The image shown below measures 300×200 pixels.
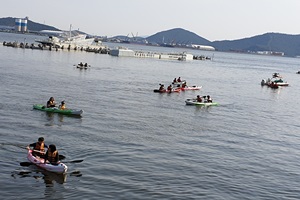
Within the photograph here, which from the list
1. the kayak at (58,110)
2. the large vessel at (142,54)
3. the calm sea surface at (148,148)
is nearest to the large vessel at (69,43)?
the large vessel at (142,54)

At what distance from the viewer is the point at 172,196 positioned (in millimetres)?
23094

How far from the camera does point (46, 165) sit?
82.6 ft

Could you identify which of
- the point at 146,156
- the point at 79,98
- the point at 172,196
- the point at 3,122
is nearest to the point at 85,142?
the point at 146,156

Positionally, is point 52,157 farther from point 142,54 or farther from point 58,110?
point 142,54

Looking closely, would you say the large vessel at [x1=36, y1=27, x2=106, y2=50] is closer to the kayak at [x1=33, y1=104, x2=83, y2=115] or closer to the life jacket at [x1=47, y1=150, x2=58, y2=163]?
the kayak at [x1=33, y1=104, x2=83, y2=115]

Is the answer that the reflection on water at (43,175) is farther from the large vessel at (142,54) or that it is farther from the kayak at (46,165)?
the large vessel at (142,54)

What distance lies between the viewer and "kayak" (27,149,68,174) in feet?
80.7

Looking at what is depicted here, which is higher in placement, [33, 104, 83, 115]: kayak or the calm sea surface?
[33, 104, 83, 115]: kayak

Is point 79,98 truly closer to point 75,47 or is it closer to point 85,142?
point 85,142

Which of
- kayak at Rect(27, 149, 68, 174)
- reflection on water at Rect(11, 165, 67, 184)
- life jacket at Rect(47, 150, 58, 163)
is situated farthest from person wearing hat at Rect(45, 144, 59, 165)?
reflection on water at Rect(11, 165, 67, 184)

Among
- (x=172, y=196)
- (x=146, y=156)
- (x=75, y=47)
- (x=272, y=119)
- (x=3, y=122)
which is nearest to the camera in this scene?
(x=172, y=196)

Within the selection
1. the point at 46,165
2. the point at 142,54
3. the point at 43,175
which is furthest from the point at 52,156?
the point at 142,54

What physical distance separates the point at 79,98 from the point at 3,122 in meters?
17.2

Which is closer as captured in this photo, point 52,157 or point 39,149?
point 52,157
